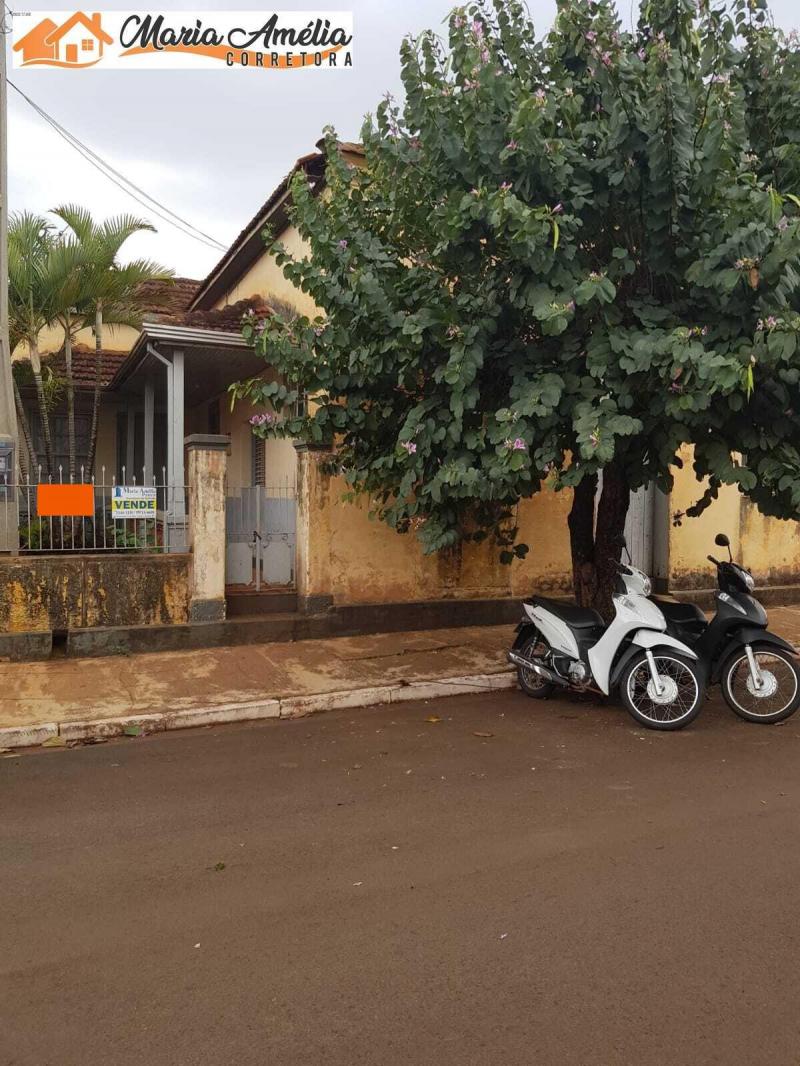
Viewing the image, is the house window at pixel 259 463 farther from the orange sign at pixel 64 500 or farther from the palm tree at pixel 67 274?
the orange sign at pixel 64 500

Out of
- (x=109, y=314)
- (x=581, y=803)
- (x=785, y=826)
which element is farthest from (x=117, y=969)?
(x=109, y=314)

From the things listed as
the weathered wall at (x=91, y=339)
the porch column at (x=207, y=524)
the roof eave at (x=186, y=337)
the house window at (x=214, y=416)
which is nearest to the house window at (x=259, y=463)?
the house window at (x=214, y=416)

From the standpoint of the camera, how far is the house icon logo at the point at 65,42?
30.4 feet

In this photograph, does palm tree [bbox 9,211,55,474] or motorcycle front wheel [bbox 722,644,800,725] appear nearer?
motorcycle front wheel [bbox 722,644,800,725]

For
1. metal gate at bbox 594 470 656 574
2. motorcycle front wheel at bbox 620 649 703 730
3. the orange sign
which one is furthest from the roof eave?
motorcycle front wheel at bbox 620 649 703 730

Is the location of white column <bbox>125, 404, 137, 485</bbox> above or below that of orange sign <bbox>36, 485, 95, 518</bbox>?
above

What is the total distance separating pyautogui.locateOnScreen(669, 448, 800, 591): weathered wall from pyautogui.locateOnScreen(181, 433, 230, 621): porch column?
633cm

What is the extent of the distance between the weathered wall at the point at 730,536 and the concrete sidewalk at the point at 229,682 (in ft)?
12.6

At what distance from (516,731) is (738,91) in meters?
4.68

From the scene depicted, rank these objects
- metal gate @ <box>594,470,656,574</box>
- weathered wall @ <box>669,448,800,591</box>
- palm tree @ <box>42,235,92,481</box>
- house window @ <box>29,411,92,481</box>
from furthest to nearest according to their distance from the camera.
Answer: house window @ <box>29,411,92,481</box>, metal gate @ <box>594,470,656,574</box>, weathered wall @ <box>669,448,800,591</box>, palm tree @ <box>42,235,92,481</box>

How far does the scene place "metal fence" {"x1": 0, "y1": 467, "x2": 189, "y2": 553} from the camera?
7.76m

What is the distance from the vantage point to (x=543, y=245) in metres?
5.18

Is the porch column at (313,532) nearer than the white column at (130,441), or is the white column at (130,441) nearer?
the porch column at (313,532)

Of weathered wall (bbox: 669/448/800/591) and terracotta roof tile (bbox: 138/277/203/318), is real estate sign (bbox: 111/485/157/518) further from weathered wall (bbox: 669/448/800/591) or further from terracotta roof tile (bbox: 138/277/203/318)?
weathered wall (bbox: 669/448/800/591)
